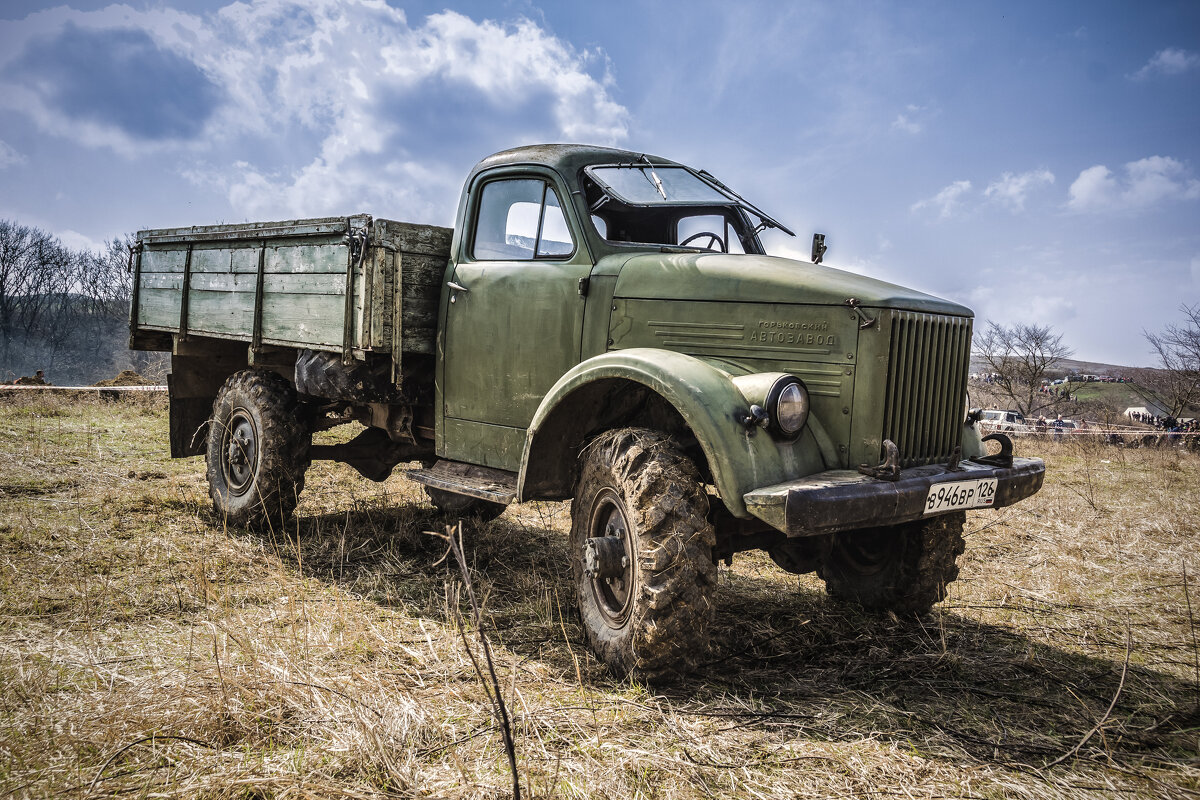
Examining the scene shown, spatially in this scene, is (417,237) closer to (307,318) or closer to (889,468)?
(307,318)

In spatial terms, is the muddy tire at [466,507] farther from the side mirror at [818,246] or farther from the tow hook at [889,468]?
the tow hook at [889,468]

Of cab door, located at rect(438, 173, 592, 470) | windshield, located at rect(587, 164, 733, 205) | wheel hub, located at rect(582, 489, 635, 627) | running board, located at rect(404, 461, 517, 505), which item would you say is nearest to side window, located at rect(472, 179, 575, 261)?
cab door, located at rect(438, 173, 592, 470)

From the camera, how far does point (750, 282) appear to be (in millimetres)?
3438

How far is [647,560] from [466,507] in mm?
3248

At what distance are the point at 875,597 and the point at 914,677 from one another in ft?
2.55

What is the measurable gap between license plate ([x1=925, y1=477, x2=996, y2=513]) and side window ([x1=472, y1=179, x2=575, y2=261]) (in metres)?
2.06

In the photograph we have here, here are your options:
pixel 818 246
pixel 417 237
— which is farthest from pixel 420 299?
pixel 818 246

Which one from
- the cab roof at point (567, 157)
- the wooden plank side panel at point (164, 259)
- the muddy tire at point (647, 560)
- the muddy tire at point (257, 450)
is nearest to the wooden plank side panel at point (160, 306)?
the wooden plank side panel at point (164, 259)

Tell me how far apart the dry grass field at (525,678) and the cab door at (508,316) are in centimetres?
89

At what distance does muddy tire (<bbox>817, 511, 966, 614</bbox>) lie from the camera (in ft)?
12.5

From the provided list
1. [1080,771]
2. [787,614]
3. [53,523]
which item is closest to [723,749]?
[1080,771]

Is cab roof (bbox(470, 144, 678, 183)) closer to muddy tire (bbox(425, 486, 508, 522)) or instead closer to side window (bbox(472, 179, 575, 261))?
side window (bbox(472, 179, 575, 261))

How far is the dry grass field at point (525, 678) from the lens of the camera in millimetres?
2369

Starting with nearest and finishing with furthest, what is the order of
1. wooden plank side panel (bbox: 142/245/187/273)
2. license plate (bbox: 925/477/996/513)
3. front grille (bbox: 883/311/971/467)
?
license plate (bbox: 925/477/996/513), front grille (bbox: 883/311/971/467), wooden plank side panel (bbox: 142/245/187/273)
